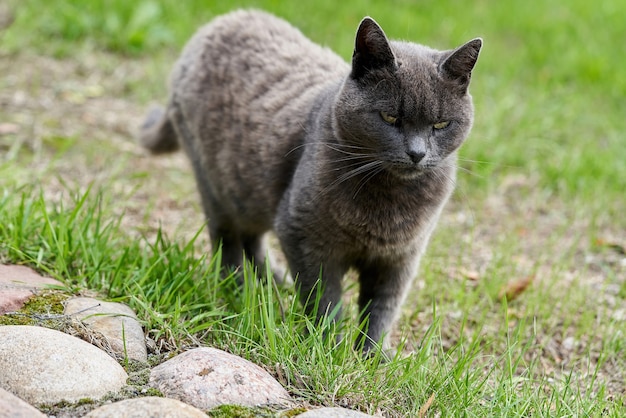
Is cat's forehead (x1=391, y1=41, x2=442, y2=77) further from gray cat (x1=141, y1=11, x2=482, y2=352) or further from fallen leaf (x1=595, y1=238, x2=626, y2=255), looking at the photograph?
fallen leaf (x1=595, y1=238, x2=626, y2=255)

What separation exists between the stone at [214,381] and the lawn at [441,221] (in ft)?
0.44

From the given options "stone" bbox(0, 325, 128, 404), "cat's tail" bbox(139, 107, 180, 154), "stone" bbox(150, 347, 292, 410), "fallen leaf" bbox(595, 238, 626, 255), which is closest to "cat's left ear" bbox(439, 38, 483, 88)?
"stone" bbox(150, 347, 292, 410)

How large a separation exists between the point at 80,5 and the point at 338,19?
193 centimetres

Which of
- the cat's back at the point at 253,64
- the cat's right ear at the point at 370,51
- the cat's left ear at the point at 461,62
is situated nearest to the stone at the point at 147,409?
the cat's right ear at the point at 370,51

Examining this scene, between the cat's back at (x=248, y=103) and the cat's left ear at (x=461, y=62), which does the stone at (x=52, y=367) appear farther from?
the cat's left ear at (x=461, y=62)

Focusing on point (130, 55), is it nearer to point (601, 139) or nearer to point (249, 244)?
point (249, 244)

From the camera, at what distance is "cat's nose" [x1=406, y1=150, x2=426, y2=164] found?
2.53 meters

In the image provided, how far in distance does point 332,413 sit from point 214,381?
331mm

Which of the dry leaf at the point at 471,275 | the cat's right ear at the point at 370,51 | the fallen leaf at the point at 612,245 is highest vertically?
the cat's right ear at the point at 370,51

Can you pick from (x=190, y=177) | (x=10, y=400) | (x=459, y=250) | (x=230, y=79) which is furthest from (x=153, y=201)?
(x=10, y=400)

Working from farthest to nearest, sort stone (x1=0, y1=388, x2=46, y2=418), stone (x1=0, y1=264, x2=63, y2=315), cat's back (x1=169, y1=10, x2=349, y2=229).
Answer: cat's back (x1=169, y1=10, x2=349, y2=229) → stone (x1=0, y1=264, x2=63, y2=315) → stone (x1=0, y1=388, x2=46, y2=418)

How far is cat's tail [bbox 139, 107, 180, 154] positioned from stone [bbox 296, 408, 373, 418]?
2237 mm

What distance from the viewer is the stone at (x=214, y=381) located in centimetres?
207

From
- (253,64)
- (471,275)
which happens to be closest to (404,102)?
(253,64)
